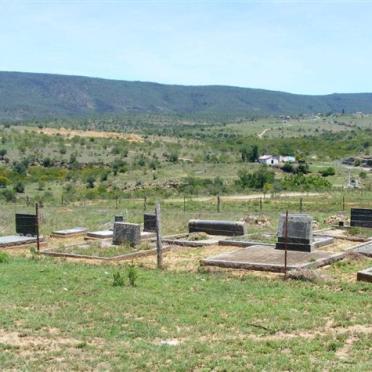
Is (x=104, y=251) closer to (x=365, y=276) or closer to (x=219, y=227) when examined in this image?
(x=219, y=227)

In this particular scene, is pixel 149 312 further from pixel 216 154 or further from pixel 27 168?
pixel 216 154

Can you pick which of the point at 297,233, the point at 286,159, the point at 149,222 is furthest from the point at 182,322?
the point at 286,159

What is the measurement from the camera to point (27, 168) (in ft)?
231

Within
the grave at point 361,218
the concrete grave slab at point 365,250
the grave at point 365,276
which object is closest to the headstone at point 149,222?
the grave at point 361,218

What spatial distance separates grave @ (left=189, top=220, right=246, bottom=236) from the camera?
22.4m

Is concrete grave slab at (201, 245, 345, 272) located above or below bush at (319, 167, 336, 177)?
below

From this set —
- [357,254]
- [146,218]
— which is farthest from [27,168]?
[357,254]

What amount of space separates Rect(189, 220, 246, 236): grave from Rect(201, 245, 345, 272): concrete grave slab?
374 cm

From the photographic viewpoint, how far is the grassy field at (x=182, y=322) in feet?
29.0

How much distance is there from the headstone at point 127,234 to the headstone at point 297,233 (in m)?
4.21

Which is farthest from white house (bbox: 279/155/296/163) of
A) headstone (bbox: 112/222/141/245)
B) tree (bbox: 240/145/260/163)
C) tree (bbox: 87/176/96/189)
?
headstone (bbox: 112/222/141/245)

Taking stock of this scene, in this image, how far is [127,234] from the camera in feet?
67.4

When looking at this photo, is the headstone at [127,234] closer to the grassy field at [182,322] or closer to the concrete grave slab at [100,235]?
the concrete grave slab at [100,235]

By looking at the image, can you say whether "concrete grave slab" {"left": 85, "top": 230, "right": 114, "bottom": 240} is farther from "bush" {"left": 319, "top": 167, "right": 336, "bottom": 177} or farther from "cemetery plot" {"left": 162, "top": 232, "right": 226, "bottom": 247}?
"bush" {"left": 319, "top": 167, "right": 336, "bottom": 177}
